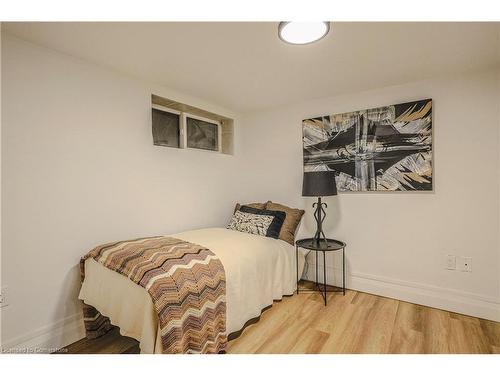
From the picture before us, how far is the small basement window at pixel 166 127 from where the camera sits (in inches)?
103

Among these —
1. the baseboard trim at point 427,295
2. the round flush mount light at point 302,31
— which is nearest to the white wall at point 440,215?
the baseboard trim at point 427,295

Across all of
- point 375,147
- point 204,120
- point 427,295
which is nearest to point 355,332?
point 427,295

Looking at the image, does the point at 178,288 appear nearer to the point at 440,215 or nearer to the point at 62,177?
the point at 62,177

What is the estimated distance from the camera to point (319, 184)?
2406 millimetres

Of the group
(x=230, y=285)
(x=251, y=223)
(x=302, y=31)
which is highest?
(x=302, y=31)

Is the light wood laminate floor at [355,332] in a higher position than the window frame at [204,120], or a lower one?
lower

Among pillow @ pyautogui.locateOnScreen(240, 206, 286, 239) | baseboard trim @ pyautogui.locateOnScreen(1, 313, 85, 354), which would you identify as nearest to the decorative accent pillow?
pillow @ pyautogui.locateOnScreen(240, 206, 286, 239)

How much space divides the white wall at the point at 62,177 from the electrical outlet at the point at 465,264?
2730 mm

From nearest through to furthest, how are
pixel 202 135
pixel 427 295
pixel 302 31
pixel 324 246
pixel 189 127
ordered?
pixel 302 31, pixel 427 295, pixel 324 246, pixel 189 127, pixel 202 135

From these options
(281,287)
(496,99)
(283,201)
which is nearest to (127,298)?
(281,287)

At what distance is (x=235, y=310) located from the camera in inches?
73.0

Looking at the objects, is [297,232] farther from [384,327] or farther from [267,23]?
[267,23]

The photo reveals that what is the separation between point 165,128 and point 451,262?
3.01 metres

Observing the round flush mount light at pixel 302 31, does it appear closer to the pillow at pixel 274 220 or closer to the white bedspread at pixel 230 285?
the white bedspread at pixel 230 285
